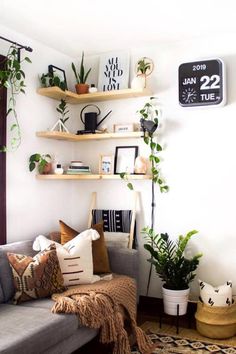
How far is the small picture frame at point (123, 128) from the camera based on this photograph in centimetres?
377

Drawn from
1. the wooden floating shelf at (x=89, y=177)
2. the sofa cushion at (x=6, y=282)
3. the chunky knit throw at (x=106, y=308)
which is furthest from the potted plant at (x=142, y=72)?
the sofa cushion at (x=6, y=282)

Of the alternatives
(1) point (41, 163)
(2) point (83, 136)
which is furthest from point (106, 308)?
(2) point (83, 136)

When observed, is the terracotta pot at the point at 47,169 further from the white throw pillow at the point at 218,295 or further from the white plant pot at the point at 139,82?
the white throw pillow at the point at 218,295

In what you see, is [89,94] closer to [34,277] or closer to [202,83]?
[202,83]

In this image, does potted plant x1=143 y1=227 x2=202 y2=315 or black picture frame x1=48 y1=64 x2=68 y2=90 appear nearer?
potted plant x1=143 y1=227 x2=202 y2=315

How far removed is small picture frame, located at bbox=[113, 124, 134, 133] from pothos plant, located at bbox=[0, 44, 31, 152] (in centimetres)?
91

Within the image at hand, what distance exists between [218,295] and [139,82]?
6.23 feet

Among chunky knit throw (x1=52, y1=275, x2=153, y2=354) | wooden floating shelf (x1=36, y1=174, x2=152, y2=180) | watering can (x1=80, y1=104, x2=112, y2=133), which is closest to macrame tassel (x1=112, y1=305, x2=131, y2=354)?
chunky knit throw (x1=52, y1=275, x2=153, y2=354)

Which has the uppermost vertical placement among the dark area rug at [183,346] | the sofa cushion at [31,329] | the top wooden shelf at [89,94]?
the top wooden shelf at [89,94]

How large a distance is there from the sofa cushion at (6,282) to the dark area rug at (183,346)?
38.4 inches

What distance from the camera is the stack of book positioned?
3.79 metres

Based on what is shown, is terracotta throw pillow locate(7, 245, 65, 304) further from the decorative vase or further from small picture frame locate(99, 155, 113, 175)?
the decorative vase

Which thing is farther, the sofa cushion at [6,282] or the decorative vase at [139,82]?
the decorative vase at [139,82]

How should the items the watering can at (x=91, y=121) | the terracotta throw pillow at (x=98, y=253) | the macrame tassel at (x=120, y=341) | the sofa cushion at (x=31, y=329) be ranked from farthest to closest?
the watering can at (x=91, y=121) < the terracotta throw pillow at (x=98, y=253) < the macrame tassel at (x=120, y=341) < the sofa cushion at (x=31, y=329)
